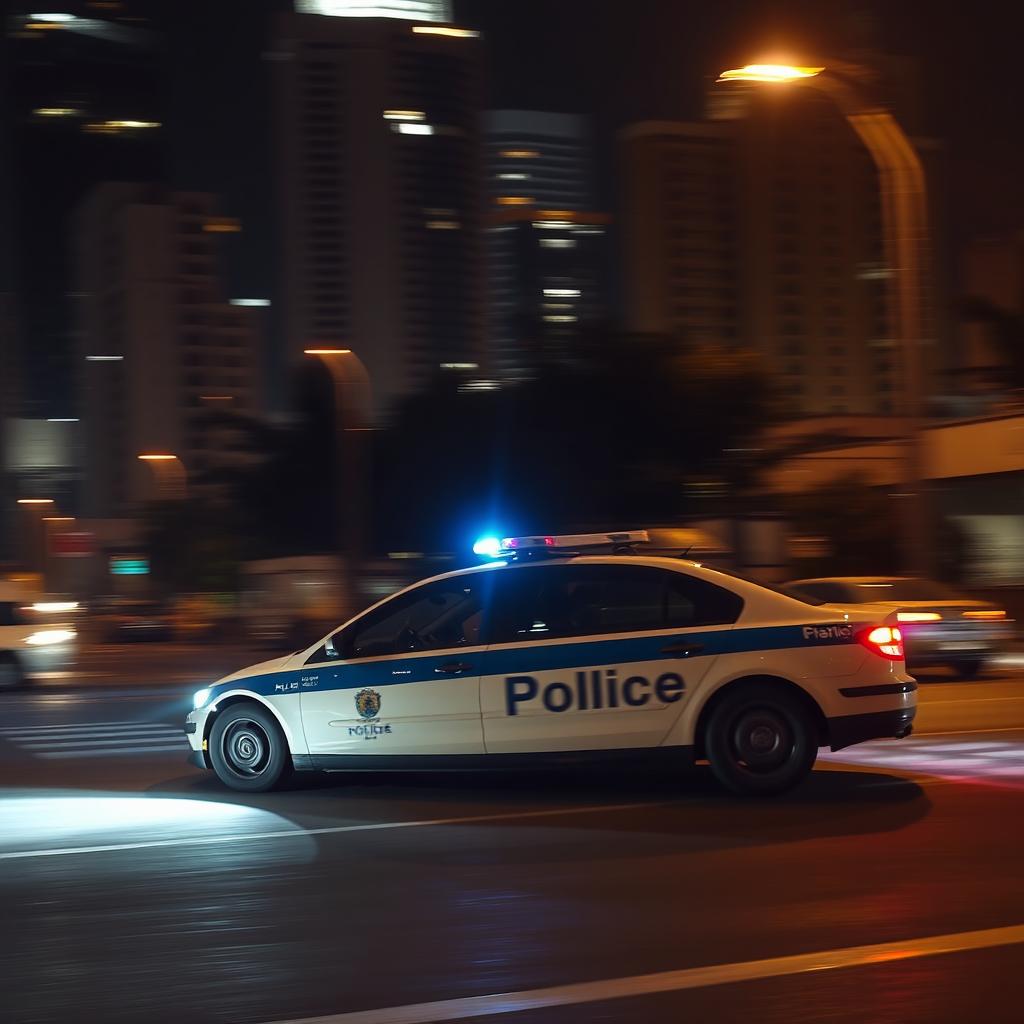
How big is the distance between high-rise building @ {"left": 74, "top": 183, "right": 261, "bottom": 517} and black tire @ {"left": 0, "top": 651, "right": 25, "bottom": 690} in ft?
415

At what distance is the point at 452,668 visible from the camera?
8953 millimetres

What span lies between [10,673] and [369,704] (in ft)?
48.3

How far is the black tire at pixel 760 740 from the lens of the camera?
8.71 m

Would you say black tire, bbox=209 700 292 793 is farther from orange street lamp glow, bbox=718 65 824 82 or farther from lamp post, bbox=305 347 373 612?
lamp post, bbox=305 347 373 612

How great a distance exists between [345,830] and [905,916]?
3.33 metres

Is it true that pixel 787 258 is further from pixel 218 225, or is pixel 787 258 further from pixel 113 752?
pixel 113 752

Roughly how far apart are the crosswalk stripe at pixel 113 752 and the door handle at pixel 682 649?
505cm

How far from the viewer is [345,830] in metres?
8.07

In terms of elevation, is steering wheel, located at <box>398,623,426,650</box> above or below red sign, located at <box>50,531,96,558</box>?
above

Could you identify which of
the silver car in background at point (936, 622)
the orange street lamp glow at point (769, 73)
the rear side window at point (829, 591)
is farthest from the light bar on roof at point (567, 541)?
the rear side window at point (829, 591)

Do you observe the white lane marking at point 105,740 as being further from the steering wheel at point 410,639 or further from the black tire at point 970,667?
the black tire at point 970,667

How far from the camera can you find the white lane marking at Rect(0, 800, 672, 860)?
7672 mm

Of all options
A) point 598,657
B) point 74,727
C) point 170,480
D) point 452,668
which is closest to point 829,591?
point 74,727

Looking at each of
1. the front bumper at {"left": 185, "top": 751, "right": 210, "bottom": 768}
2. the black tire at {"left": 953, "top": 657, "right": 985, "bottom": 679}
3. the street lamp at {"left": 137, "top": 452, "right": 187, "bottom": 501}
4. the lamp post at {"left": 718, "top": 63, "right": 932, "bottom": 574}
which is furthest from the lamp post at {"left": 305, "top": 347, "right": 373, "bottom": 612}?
the street lamp at {"left": 137, "top": 452, "right": 187, "bottom": 501}
